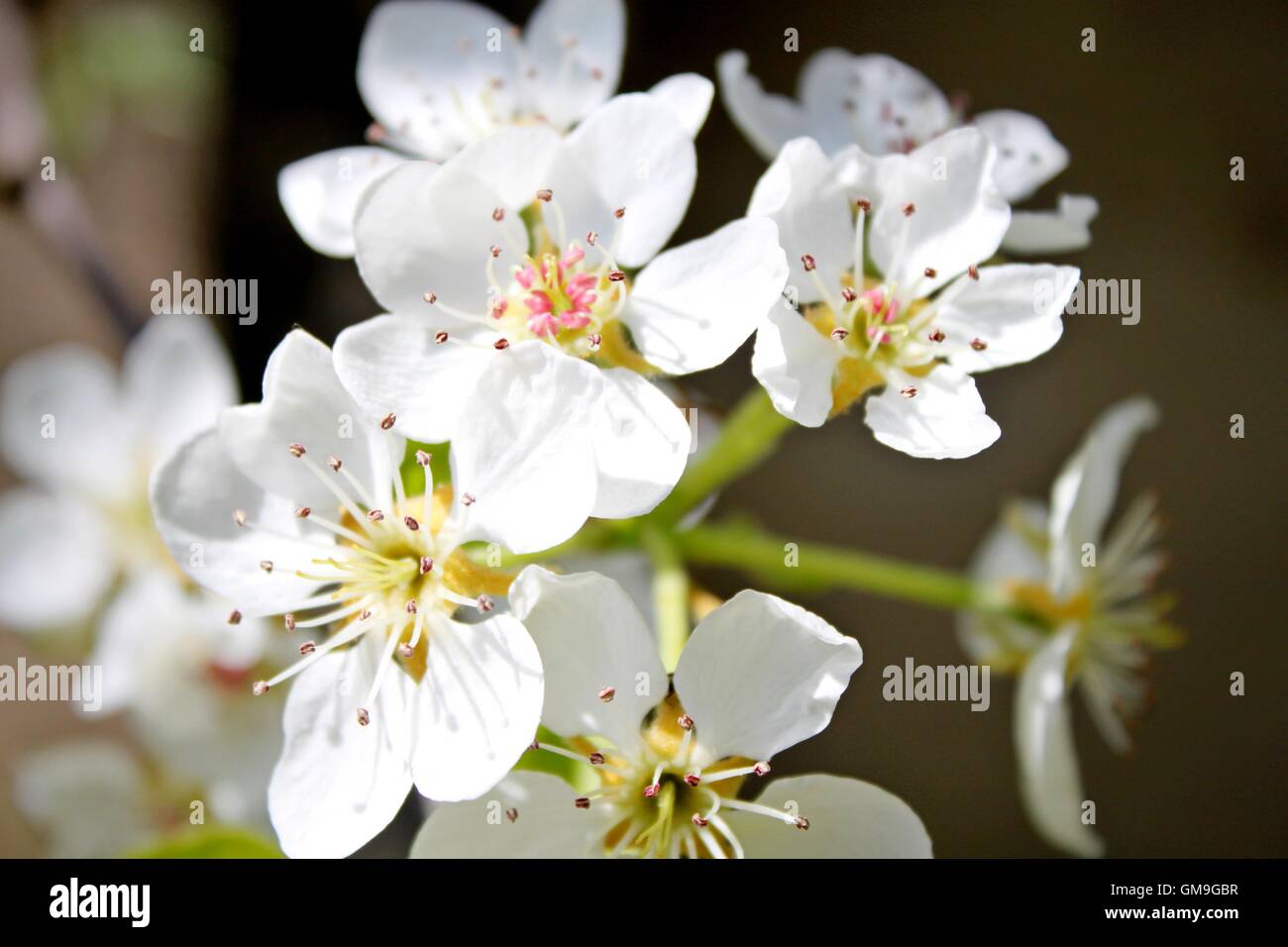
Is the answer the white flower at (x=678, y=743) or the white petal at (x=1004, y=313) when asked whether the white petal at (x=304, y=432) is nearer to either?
the white flower at (x=678, y=743)

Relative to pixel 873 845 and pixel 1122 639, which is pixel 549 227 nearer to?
pixel 873 845

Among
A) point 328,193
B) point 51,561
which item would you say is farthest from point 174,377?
point 328,193

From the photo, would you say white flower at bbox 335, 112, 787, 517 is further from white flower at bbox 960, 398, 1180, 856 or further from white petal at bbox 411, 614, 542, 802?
white flower at bbox 960, 398, 1180, 856


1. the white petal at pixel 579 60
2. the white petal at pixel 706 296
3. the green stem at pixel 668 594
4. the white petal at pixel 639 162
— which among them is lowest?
the green stem at pixel 668 594

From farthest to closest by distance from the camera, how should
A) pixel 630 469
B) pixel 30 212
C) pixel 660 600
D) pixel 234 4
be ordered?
pixel 234 4
pixel 30 212
pixel 660 600
pixel 630 469

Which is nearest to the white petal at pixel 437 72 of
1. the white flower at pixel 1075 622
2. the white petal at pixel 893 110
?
the white petal at pixel 893 110

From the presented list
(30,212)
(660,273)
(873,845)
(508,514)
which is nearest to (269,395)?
(508,514)
